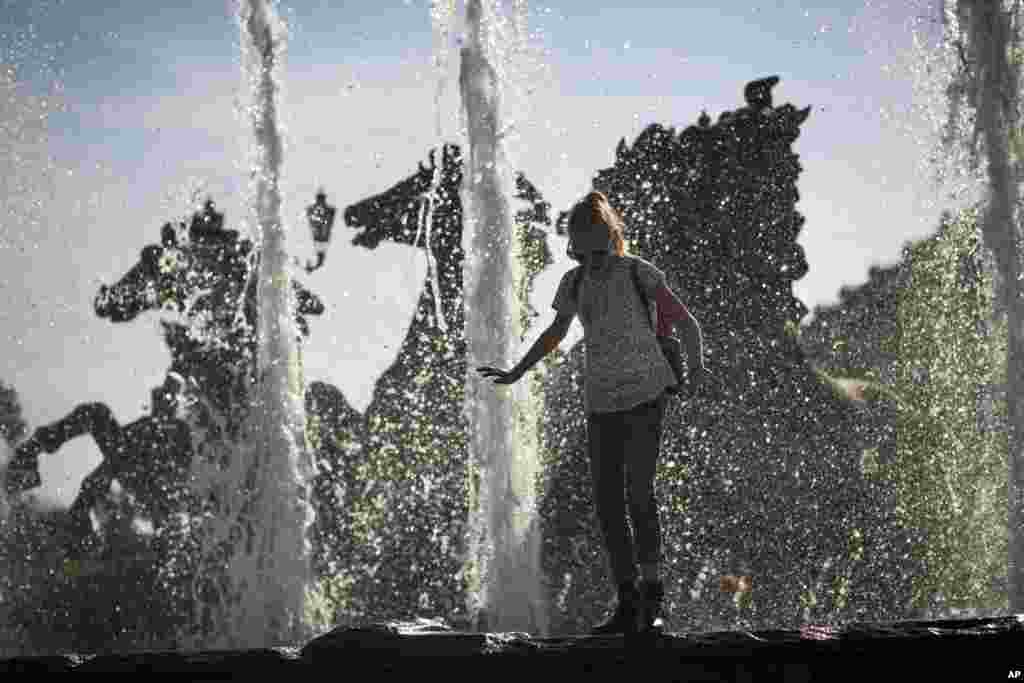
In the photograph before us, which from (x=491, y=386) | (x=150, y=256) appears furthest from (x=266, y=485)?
(x=150, y=256)

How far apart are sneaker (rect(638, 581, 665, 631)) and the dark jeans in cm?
7

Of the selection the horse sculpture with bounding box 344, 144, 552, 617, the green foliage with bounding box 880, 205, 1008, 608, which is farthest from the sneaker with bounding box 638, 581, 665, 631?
the horse sculpture with bounding box 344, 144, 552, 617

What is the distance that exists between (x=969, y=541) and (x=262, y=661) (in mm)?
6628

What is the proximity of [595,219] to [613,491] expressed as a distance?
2.73 ft

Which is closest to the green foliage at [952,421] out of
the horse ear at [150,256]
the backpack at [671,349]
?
the backpack at [671,349]

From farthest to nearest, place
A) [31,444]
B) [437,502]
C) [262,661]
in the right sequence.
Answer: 1. [31,444]
2. [437,502]
3. [262,661]

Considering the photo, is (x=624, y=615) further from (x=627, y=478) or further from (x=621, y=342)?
(x=621, y=342)

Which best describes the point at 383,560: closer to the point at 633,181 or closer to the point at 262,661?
the point at 633,181

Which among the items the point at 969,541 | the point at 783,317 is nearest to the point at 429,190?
the point at 783,317

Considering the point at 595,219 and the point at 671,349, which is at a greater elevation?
the point at 595,219

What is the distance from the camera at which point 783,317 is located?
36.5ft

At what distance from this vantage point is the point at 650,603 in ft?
10.6

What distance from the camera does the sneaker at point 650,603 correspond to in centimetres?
321

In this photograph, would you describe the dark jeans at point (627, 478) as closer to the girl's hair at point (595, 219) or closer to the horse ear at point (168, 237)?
the girl's hair at point (595, 219)
